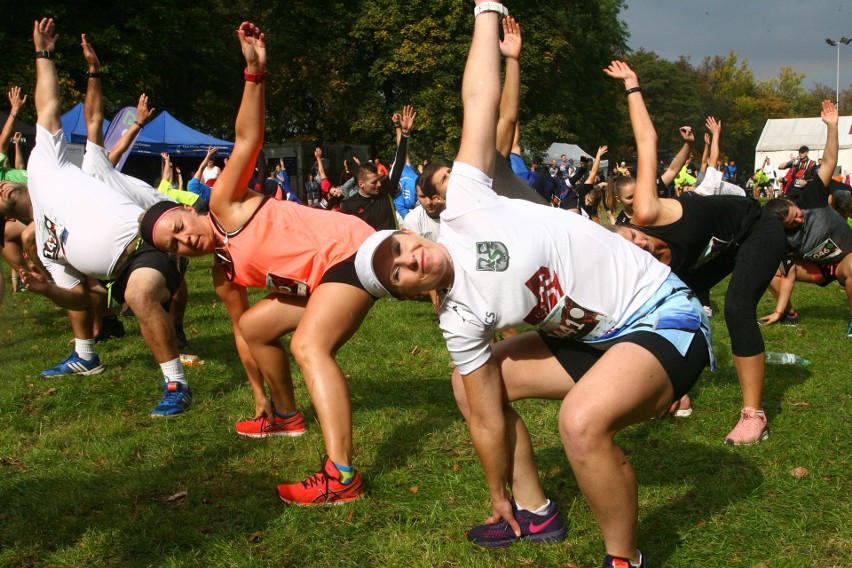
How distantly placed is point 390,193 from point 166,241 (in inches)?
205

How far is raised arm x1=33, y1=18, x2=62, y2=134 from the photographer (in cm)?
595

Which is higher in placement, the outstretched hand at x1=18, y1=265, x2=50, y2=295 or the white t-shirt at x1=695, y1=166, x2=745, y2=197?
the white t-shirt at x1=695, y1=166, x2=745, y2=197

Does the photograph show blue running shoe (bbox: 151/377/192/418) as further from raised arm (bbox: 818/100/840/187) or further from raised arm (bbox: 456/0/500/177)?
raised arm (bbox: 818/100/840/187)

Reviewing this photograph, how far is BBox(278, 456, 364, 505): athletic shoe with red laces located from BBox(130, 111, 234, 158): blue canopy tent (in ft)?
58.2

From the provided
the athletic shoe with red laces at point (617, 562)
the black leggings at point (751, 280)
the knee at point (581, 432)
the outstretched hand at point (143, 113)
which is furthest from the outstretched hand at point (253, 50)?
the outstretched hand at point (143, 113)

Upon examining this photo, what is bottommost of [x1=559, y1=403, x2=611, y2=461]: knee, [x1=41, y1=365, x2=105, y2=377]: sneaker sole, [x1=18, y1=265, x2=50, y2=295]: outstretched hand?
[x1=41, y1=365, x2=105, y2=377]: sneaker sole

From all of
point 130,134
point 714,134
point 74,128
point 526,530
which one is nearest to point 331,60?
point 74,128

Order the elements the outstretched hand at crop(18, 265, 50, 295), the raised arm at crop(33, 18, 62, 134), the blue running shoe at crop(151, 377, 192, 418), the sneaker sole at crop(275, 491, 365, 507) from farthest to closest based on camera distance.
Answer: the raised arm at crop(33, 18, 62, 134)
the blue running shoe at crop(151, 377, 192, 418)
the outstretched hand at crop(18, 265, 50, 295)
the sneaker sole at crop(275, 491, 365, 507)

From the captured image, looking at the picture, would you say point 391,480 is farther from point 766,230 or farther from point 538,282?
point 766,230

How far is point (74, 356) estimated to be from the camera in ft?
22.9

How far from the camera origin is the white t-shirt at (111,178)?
631 centimetres

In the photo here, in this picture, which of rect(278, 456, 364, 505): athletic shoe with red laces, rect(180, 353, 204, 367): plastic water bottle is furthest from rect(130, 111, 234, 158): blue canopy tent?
rect(278, 456, 364, 505): athletic shoe with red laces

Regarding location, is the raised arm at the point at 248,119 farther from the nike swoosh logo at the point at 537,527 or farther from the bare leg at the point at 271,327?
the nike swoosh logo at the point at 537,527

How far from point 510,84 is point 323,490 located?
270cm
